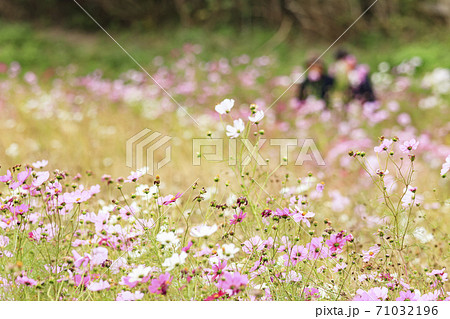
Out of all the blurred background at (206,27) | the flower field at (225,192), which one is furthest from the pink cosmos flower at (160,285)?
the blurred background at (206,27)

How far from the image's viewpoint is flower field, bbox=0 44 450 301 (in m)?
1.39

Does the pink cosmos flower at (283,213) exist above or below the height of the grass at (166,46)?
below

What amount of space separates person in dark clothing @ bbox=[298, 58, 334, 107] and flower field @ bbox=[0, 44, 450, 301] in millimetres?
165

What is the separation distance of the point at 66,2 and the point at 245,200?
12.8 m

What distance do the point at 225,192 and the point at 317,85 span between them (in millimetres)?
3291

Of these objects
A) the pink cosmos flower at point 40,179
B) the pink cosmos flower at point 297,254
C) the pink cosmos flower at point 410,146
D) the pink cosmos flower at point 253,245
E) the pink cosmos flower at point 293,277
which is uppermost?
the pink cosmos flower at point 410,146

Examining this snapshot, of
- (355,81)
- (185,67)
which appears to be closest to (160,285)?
(355,81)

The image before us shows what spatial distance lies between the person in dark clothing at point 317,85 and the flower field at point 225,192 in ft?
0.54

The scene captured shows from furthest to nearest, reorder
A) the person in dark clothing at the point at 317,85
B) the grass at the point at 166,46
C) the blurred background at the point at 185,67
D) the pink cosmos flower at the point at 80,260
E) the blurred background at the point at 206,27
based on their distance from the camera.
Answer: the blurred background at the point at 206,27 → the grass at the point at 166,46 → the person in dark clothing at the point at 317,85 → the blurred background at the point at 185,67 → the pink cosmos flower at the point at 80,260

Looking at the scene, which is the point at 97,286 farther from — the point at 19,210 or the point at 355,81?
the point at 355,81

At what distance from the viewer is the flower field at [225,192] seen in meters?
1.39

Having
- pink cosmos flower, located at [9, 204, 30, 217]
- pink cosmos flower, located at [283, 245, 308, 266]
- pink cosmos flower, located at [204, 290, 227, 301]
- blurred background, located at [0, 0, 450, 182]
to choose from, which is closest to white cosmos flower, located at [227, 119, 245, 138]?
pink cosmos flower, located at [283, 245, 308, 266]

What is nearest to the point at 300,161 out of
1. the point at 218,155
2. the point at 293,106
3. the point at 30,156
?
the point at 218,155

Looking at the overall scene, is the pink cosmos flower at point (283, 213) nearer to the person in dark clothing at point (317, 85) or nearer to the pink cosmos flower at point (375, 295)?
the pink cosmos flower at point (375, 295)
